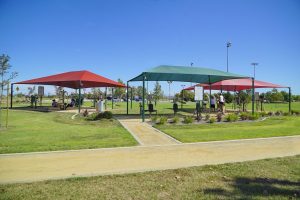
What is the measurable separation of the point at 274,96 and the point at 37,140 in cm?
5970

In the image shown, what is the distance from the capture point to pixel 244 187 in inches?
203

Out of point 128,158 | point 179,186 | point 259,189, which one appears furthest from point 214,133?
point 179,186

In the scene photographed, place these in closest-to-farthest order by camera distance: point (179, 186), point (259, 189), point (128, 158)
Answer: point (259, 189) → point (179, 186) → point (128, 158)

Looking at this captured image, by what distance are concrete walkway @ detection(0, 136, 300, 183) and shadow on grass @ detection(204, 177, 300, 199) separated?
154 centimetres

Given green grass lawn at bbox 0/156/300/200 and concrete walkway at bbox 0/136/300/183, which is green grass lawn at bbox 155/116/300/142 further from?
green grass lawn at bbox 0/156/300/200

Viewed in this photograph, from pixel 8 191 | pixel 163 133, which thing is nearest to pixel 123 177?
pixel 8 191

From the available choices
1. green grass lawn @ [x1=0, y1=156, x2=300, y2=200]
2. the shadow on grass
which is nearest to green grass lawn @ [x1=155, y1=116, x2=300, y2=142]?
green grass lawn @ [x1=0, y1=156, x2=300, y2=200]

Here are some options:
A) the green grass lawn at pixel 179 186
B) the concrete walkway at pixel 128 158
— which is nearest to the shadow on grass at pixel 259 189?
the green grass lawn at pixel 179 186

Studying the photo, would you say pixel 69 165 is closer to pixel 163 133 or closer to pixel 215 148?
pixel 215 148

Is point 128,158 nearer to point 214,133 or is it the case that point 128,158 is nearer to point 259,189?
point 259,189

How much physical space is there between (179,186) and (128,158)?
2.42 metres

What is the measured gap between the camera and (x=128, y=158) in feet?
24.1

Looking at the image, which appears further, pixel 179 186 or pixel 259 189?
pixel 179 186

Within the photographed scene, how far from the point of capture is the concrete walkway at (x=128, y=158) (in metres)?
6.10
